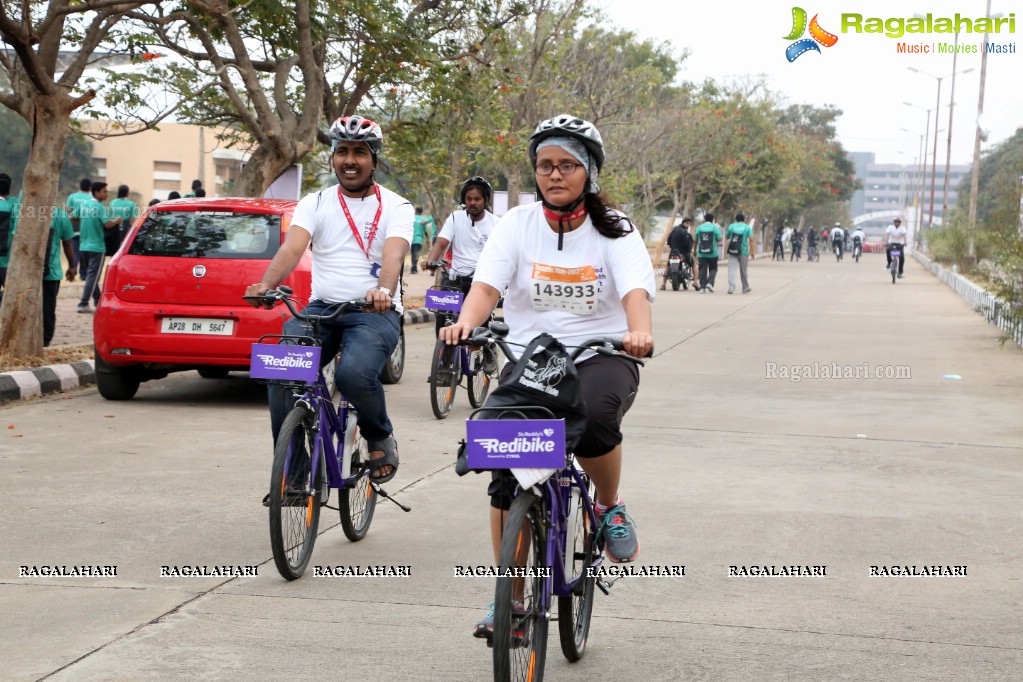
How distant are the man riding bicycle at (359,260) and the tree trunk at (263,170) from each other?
10131mm

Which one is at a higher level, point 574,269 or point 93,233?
point 574,269

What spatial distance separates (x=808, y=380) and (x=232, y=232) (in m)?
5.96

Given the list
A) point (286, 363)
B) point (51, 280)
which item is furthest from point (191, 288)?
point (286, 363)

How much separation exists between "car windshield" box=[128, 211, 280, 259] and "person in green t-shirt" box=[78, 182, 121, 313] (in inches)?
283

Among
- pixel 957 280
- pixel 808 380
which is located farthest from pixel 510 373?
pixel 957 280

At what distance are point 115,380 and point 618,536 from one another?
280 inches

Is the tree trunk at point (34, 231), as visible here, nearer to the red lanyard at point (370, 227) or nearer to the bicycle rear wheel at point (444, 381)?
the bicycle rear wheel at point (444, 381)

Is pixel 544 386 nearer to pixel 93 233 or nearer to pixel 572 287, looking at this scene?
pixel 572 287

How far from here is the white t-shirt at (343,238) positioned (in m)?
6.29

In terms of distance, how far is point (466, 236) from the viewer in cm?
1191

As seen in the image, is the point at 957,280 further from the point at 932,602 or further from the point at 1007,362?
the point at 932,602

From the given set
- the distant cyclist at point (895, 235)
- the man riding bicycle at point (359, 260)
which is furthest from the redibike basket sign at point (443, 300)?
the distant cyclist at point (895, 235)

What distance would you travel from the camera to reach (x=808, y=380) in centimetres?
1335

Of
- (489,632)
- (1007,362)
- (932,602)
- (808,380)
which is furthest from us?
(1007,362)
